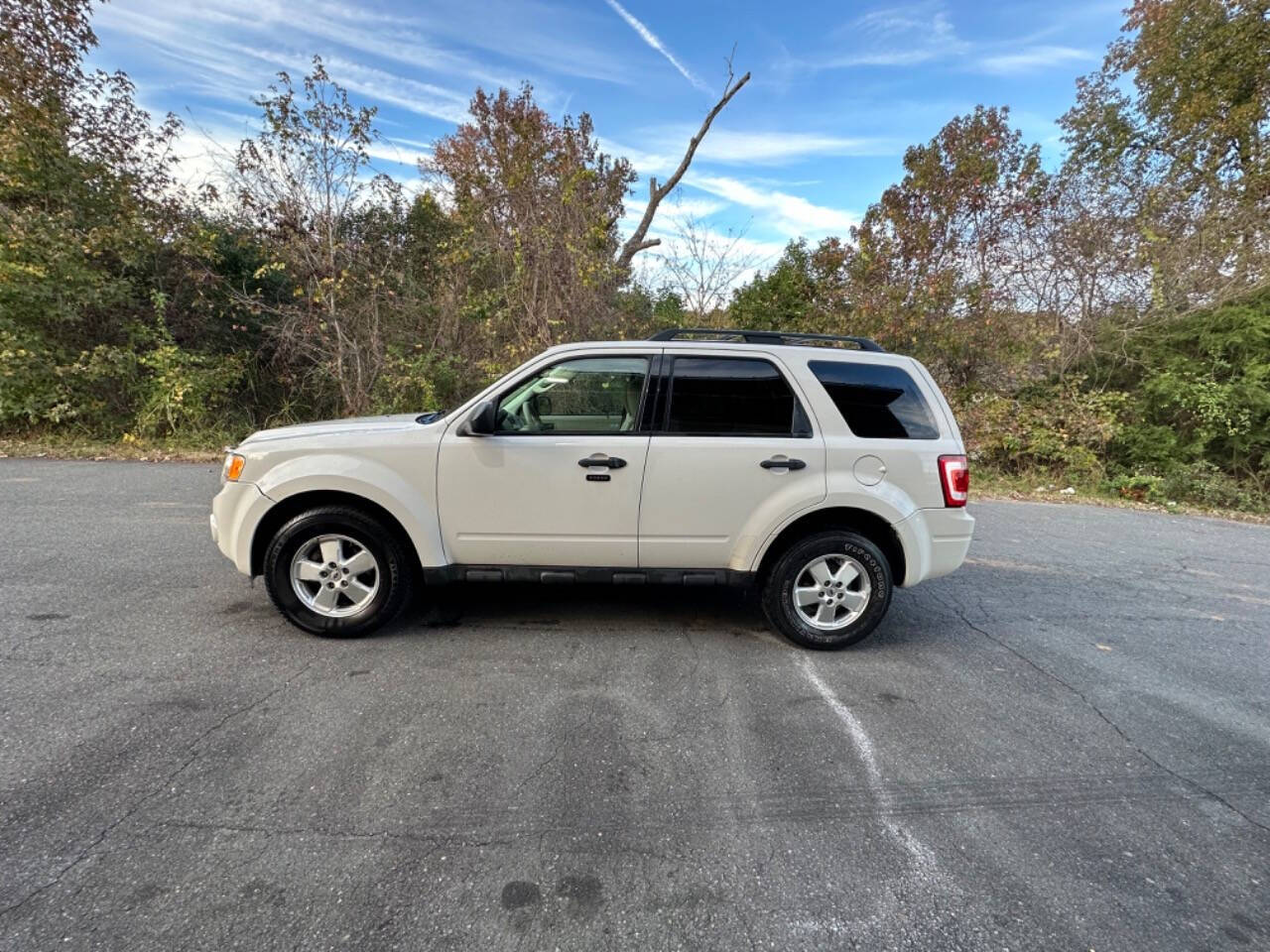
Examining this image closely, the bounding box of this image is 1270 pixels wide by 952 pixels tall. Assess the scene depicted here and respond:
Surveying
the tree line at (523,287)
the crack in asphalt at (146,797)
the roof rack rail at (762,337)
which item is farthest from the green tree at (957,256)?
the crack in asphalt at (146,797)

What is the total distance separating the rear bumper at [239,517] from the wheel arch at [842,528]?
305cm

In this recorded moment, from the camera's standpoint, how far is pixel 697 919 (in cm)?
184

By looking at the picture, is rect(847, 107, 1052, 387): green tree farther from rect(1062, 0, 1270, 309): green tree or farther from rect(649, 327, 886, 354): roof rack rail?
rect(649, 327, 886, 354): roof rack rail

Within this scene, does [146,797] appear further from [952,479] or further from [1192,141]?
[1192,141]

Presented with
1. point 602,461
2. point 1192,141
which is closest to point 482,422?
point 602,461

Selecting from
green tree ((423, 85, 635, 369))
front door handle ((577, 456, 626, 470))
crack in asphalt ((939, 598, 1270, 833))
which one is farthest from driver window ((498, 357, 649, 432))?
green tree ((423, 85, 635, 369))

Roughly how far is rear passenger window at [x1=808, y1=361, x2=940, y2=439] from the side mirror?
78.2 inches

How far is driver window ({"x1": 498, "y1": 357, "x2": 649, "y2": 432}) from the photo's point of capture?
3682 millimetres

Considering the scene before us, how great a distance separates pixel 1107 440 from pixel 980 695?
965cm

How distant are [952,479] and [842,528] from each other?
0.72m

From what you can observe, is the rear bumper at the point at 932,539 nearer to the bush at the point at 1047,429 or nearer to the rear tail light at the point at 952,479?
the rear tail light at the point at 952,479

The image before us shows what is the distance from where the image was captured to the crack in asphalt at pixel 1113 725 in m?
2.45

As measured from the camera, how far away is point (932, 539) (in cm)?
371

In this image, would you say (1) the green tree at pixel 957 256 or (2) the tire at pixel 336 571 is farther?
(1) the green tree at pixel 957 256
